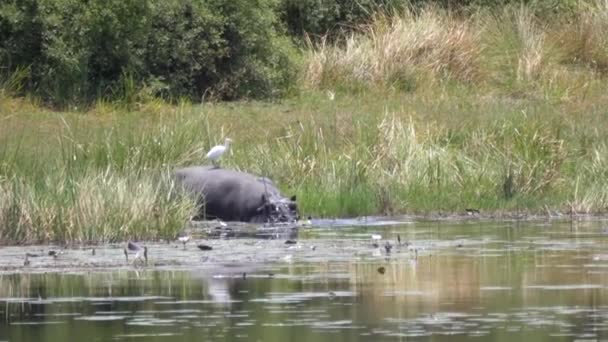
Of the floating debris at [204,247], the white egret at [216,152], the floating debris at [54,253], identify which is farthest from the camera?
the white egret at [216,152]

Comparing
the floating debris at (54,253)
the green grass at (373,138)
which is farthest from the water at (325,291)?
the green grass at (373,138)

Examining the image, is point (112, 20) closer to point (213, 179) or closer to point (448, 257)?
point (213, 179)

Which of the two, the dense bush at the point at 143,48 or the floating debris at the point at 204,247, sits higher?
the dense bush at the point at 143,48

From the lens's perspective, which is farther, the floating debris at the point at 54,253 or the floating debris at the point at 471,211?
the floating debris at the point at 471,211

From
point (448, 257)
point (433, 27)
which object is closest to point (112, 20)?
point (433, 27)

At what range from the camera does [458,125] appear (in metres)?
24.5

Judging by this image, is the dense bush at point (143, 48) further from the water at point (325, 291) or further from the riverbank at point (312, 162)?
the water at point (325, 291)

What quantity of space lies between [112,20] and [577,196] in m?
9.33

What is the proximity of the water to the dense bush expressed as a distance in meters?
9.96

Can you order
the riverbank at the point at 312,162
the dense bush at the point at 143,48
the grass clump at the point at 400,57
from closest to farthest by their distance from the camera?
the riverbank at the point at 312,162 < the dense bush at the point at 143,48 < the grass clump at the point at 400,57

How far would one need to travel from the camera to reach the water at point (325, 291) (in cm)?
1168

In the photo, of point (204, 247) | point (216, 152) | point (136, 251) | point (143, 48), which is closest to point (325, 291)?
point (136, 251)

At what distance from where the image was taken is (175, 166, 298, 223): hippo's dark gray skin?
19909mm

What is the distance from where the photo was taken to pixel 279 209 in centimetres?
1984
